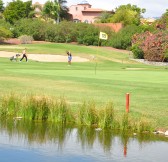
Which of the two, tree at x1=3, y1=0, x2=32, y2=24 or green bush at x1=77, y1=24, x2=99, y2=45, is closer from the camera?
green bush at x1=77, y1=24, x2=99, y2=45

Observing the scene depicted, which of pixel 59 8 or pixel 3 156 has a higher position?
pixel 59 8

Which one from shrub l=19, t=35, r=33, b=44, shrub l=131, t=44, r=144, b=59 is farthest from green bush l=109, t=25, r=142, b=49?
shrub l=131, t=44, r=144, b=59

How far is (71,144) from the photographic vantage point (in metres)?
16.4

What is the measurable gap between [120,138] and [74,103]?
5.85m

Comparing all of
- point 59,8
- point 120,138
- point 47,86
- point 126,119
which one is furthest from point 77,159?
point 59,8

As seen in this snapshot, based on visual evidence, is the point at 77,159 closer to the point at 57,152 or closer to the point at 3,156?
the point at 57,152

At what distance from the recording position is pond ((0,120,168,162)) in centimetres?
1466

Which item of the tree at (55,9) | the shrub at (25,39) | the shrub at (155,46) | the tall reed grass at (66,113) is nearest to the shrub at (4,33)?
the shrub at (25,39)

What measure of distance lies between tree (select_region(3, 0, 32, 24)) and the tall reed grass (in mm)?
102572

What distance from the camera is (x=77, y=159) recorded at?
14.4 metres

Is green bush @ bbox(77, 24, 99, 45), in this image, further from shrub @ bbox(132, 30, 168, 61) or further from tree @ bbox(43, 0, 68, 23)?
tree @ bbox(43, 0, 68, 23)

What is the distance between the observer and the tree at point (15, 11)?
4882 inches

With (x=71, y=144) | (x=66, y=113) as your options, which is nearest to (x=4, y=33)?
(x=66, y=113)

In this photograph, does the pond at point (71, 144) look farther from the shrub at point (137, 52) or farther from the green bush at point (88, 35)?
the green bush at point (88, 35)
